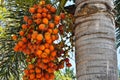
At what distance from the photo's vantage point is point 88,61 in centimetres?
218

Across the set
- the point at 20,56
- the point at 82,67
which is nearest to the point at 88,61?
the point at 82,67

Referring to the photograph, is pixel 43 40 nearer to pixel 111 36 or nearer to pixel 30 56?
pixel 30 56

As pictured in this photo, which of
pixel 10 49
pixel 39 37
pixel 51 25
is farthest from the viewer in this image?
pixel 10 49

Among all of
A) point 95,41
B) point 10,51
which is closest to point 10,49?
point 10,51

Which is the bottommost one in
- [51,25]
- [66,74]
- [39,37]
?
[39,37]

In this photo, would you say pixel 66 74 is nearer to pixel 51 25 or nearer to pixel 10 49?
pixel 10 49

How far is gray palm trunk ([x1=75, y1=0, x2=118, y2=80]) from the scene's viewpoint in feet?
7.02

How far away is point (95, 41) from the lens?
7.27 ft

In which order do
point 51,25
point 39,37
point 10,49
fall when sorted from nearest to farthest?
point 39,37, point 51,25, point 10,49

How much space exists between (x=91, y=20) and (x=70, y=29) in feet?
1.39

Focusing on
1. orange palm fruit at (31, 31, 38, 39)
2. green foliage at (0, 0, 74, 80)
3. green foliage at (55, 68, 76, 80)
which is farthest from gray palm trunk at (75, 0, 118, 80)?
green foliage at (0, 0, 74, 80)

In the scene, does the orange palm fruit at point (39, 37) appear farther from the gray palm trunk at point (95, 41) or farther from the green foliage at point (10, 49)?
the green foliage at point (10, 49)

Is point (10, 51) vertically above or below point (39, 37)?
above

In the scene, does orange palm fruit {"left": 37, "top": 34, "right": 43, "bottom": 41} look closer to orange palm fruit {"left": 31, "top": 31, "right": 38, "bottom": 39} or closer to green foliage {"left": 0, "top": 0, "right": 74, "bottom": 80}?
orange palm fruit {"left": 31, "top": 31, "right": 38, "bottom": 39}
